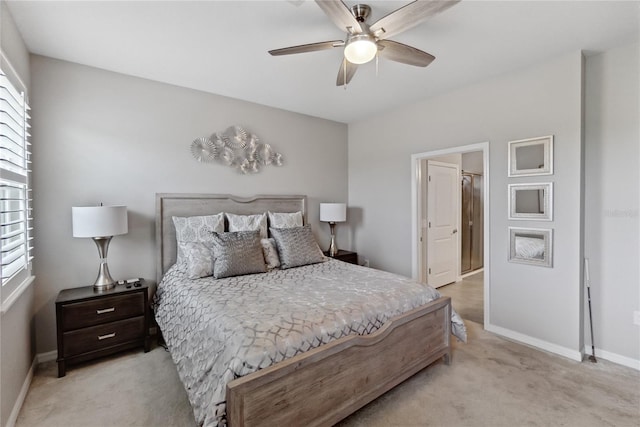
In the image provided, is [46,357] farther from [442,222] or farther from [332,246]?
[442,222]

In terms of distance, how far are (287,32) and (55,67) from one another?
215 cm

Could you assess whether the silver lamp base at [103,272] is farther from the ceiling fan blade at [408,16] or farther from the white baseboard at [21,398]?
the ceiling fan blade at [408,16]

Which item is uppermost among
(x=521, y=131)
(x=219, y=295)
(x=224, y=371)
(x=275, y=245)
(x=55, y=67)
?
(x=55, y=67)

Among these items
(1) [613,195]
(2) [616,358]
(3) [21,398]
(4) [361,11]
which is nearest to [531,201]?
(1) [613,195]

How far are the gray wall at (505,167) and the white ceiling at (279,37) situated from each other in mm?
223

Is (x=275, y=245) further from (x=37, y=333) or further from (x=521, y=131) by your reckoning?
(x=521, y=131)

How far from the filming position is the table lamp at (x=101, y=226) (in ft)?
8.08

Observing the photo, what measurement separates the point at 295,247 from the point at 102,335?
184cm

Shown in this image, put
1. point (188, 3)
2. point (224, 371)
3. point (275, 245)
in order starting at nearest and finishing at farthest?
1. point (224, 371)
2. point (188, 3)
3. point (275, 245)

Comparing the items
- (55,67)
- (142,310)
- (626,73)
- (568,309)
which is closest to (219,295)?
(142,310)

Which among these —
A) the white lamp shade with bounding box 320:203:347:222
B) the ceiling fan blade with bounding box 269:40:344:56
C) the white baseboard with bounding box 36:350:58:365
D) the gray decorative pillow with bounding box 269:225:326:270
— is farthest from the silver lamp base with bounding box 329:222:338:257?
the white baseboard with bounding box 36:350:58:365

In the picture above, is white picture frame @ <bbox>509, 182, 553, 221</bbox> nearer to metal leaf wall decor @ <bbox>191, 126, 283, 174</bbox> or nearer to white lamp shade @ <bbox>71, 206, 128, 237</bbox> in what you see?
metal leaf wall decor @ <bbox>191, 126, 283, 174</bbox>

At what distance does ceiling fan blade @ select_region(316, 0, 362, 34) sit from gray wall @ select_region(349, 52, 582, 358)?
206 cm

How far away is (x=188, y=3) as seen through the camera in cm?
193
